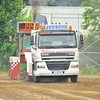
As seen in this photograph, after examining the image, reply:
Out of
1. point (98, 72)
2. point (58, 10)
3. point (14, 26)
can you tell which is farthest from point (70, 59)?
point (58, 10)

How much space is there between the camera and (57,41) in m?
15.5

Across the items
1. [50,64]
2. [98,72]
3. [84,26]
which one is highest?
[84,26]

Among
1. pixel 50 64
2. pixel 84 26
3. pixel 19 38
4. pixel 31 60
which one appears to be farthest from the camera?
pixel 84 26

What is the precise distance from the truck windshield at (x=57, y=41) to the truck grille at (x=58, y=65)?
768 millimetres

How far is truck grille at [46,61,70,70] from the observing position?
1538 cm

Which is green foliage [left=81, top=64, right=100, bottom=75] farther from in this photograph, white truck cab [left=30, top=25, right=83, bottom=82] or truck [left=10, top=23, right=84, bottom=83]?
white truck cab [left=30, top=25, right=83, bottom=82]

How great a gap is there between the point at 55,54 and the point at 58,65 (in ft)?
1.75

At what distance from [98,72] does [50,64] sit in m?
8.26

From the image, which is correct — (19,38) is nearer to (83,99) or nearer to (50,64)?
(50,64)

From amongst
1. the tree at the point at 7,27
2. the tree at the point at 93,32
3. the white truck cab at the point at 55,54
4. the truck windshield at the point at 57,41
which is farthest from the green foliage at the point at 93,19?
the white truck cab at the point at 55,54

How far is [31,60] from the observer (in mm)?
16516

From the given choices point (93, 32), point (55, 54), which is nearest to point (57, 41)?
point (55, 54)

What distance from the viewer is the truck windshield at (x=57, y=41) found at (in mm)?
15375

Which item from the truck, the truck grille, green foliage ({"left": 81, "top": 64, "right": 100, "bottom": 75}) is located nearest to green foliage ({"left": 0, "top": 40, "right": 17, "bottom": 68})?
green foliage ({"left": 81, "top": 64, "right": 100, "bottom": 75})
